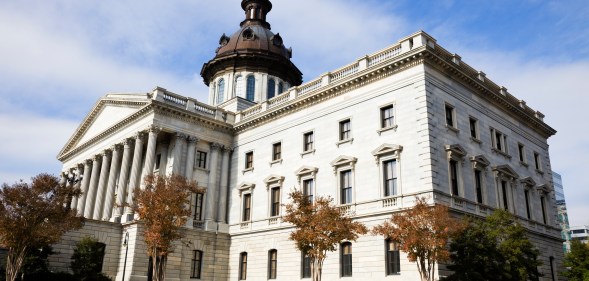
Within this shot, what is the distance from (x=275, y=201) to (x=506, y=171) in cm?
1561

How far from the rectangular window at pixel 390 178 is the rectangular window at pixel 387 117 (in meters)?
2.37

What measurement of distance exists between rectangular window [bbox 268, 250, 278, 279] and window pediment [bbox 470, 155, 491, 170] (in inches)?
558

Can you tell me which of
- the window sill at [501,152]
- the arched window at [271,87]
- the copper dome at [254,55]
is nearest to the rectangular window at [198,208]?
the arched window at [271,87]

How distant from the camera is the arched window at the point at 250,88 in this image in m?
48.5

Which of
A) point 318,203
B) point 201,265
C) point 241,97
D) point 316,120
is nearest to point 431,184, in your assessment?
point 318,203

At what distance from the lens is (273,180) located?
3456cm

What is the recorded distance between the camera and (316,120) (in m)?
33.3

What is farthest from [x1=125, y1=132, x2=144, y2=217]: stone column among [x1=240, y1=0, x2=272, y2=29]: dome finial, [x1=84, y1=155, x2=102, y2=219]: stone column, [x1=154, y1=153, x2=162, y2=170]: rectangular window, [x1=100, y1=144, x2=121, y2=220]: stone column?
[x1=240, y1=0, x2=272, y2=29]: dome finial

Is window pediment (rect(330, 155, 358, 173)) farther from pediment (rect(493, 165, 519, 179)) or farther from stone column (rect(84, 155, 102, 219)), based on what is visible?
stone column (rect(84, 155, 102, 219))

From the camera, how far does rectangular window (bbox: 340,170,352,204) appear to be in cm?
2944

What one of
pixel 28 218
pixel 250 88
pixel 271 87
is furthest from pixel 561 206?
pixel 28 218

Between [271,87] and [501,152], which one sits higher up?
[271,87]

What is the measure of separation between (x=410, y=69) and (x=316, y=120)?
7929 mm

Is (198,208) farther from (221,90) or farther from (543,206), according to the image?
(543,206)
